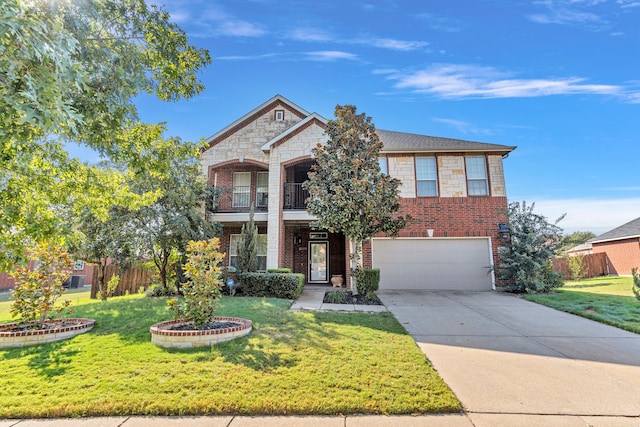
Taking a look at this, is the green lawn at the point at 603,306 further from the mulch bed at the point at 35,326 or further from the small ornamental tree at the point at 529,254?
the mulch bed at the point at 35,326

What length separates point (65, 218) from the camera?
11.2 meters

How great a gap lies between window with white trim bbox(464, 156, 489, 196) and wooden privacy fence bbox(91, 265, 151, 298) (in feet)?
52.0

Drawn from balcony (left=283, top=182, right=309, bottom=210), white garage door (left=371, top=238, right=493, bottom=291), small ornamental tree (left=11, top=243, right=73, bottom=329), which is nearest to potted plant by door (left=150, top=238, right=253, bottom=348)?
small ornamental tree (left=11, top=243, right=73, bottom=329)

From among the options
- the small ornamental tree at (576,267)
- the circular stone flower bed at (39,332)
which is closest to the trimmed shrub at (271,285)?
the circular stone flower bed at (39,332)

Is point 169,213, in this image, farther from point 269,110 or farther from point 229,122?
point 269,110

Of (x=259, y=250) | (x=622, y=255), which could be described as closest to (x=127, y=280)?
(x=259, y=250)

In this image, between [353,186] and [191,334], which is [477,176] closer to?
[353,186]

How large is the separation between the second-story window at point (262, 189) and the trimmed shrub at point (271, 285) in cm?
465

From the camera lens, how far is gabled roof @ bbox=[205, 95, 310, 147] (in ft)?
47.8

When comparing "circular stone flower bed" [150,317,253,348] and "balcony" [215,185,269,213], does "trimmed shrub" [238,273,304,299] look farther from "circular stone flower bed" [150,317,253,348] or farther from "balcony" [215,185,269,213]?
"circular stone flower bed" [150,317,253,348]

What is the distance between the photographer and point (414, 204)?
13.1 m

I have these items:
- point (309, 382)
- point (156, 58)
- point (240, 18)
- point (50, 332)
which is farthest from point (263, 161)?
point (309, 382)

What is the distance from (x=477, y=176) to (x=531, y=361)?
10.3m

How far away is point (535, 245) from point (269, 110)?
1310 cm
